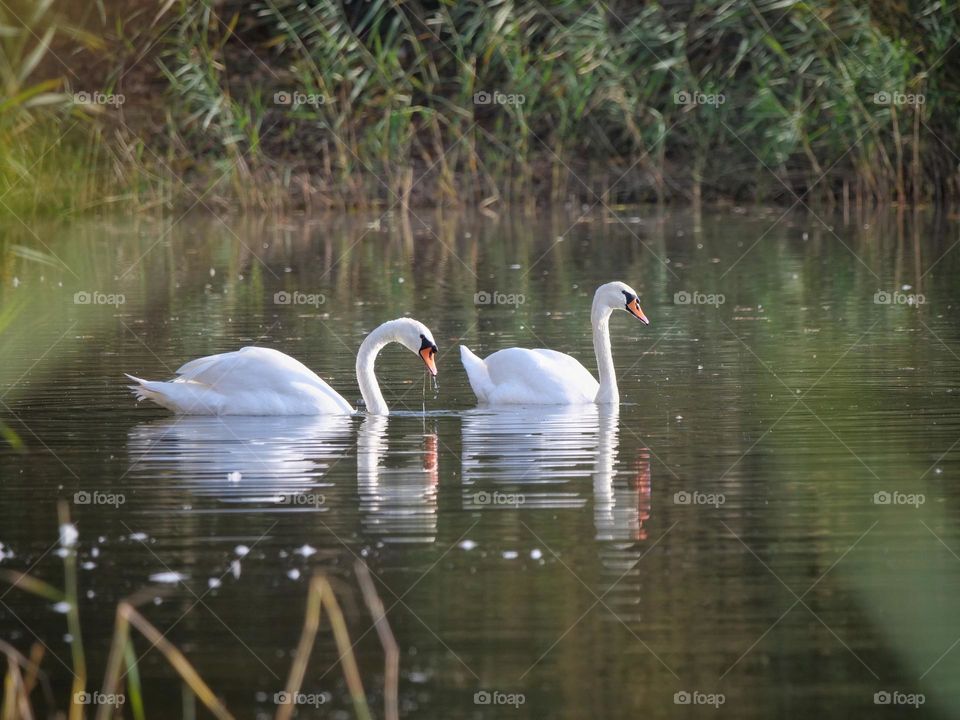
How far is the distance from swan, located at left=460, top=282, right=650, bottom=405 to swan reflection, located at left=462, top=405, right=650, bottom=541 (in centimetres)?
8

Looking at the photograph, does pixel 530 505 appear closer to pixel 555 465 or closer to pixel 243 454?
pixel 555 465

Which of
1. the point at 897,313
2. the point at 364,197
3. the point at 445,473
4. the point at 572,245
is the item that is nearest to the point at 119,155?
the point at 364,197

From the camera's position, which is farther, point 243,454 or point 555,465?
point 243,454

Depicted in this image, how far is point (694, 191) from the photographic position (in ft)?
94.7

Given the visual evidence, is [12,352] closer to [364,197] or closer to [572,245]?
[572,245]

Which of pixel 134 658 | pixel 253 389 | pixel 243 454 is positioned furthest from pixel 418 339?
pixel 134 658

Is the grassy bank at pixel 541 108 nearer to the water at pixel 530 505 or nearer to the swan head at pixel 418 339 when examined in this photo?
the water at pixel 530 505

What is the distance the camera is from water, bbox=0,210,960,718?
6141 millimetres

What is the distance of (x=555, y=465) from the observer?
9547 millimetres

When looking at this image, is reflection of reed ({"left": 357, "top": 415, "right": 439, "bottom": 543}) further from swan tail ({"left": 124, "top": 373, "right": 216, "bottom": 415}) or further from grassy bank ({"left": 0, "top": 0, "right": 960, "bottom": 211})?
grassy bank ({"left": 0, "top": 0, "right": 960, "bottom": 211})

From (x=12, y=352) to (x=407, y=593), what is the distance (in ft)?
25.2

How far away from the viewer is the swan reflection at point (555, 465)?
8.47 m

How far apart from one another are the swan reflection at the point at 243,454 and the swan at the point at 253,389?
2.7 inches

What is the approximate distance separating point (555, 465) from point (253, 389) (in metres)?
2.55
